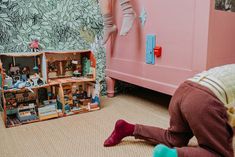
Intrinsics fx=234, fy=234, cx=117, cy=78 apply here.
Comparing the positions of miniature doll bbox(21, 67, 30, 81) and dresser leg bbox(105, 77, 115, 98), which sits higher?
miniature doll bbox(21, 67, 30, 81)

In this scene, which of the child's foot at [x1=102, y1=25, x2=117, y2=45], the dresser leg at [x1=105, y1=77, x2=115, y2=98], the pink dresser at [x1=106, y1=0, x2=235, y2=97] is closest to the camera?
the pink dresser at [x1=106, y1=0, x2=235, y2=97]

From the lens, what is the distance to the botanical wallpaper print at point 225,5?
1.08 metres

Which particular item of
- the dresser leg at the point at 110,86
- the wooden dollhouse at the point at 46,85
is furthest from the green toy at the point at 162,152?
the dresser leg at the point at 110,86

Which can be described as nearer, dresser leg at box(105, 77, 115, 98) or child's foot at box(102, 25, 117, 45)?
child's foot at box(102, 25, 117, 45)

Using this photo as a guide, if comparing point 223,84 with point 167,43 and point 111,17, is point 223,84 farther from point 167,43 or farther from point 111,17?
point 111,17

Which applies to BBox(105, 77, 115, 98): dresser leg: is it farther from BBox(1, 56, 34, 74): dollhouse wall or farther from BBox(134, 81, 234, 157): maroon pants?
BBox(134, 81, 234, 157): maroon pants

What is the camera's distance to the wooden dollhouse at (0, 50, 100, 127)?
1.30 metres

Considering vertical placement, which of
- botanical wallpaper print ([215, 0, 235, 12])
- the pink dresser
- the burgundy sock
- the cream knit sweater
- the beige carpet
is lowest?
the beige carpet

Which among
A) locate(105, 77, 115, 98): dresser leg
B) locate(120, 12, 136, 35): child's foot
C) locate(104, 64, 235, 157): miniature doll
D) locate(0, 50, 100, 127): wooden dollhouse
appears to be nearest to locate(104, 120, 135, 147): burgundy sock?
locate(104, 64, 235, 157): miniature doll

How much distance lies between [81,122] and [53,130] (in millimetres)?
167

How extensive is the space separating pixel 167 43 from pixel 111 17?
52 cm

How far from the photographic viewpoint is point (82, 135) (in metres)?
1.12

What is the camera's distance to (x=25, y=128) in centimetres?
120

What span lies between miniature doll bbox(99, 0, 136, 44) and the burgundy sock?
0.65 metres
